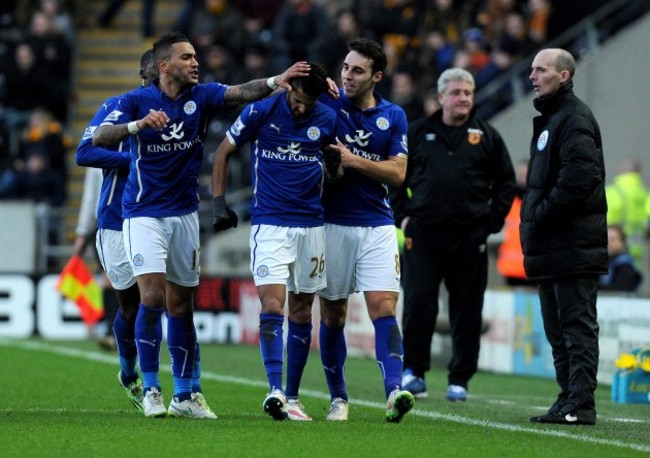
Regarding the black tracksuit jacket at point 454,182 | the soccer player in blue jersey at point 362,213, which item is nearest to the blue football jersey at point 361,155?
the soccer player in blue jersey at point 362,213

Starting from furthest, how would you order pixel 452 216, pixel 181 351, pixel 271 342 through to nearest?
1. pixel 452 216
2. pixel 181 351
3. pixel 271 342

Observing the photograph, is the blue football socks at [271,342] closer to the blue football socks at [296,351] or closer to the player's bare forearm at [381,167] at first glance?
the blue football socks at [296,351]

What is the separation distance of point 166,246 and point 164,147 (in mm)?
584

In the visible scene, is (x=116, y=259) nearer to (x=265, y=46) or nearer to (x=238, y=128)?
(x=238, y=128)

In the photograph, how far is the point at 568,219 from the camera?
10023mm

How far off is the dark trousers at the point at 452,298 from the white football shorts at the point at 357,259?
2105mm

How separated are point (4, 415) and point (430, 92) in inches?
491

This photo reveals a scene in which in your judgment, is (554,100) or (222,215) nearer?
(222,215)

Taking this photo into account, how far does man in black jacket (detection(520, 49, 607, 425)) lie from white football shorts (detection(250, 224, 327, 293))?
141 cm

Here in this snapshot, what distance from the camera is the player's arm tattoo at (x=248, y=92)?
31.6 feet

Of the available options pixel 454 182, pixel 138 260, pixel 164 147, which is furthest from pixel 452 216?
pixel 138 260

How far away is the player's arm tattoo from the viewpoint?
31.6 ft

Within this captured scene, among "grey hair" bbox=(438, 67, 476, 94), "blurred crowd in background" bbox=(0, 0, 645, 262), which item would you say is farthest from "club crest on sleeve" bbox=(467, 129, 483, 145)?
"blurred crowd in background" bbox=(0, 0, 645, 262)

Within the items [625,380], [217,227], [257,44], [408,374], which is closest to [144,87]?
[217,227]
